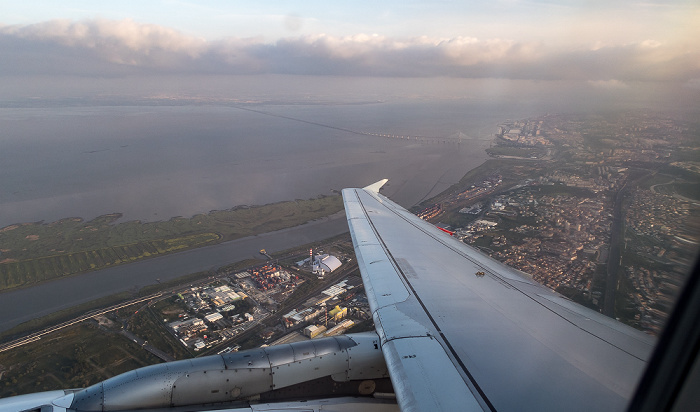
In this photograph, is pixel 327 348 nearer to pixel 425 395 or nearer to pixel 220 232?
pixel 425 395

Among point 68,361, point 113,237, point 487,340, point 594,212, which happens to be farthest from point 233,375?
point 113,237

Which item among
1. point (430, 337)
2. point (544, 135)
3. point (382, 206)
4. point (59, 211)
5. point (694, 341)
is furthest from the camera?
point (544, 135)

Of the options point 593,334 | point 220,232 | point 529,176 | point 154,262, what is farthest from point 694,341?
point 529,176

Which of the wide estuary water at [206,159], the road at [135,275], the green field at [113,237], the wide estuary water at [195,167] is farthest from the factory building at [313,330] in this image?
the wide estuary water at [206,159]

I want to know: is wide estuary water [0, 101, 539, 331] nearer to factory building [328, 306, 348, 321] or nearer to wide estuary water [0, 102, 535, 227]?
wide estuary water [0, 102, 535, 227]

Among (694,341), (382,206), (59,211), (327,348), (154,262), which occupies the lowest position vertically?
(59,211)

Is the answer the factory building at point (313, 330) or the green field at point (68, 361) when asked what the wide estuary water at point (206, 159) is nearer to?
the green field at point (68, 361)
